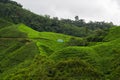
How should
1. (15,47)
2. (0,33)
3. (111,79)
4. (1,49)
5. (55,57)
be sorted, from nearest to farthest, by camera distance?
1. (111,79)
2. (55,57)
3. (15,47)
4. (1,49)
5. (0,33)

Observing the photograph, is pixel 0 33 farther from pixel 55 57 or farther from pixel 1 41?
pixel 55 57

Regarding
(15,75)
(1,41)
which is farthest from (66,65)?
(1,41)

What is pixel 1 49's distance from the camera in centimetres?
14900

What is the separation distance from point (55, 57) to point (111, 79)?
25176 millimetres

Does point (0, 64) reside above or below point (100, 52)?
below

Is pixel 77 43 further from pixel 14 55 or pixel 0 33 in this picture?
pixel 0 33

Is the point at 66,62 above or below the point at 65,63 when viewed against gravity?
above

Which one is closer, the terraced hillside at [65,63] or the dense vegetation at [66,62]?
the terraced hillside at [65,63]

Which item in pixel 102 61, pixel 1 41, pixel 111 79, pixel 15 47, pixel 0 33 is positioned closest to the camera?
pixel 111 79

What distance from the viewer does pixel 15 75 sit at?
95.1 metres

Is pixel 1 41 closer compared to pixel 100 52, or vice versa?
pixel 100 52

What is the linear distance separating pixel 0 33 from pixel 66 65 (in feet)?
326

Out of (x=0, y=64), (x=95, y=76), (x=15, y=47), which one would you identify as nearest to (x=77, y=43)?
(x=15, y=47)

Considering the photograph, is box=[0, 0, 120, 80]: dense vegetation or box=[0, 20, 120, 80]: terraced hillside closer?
box=[0, 20, 120, 80]: terraced hillside
